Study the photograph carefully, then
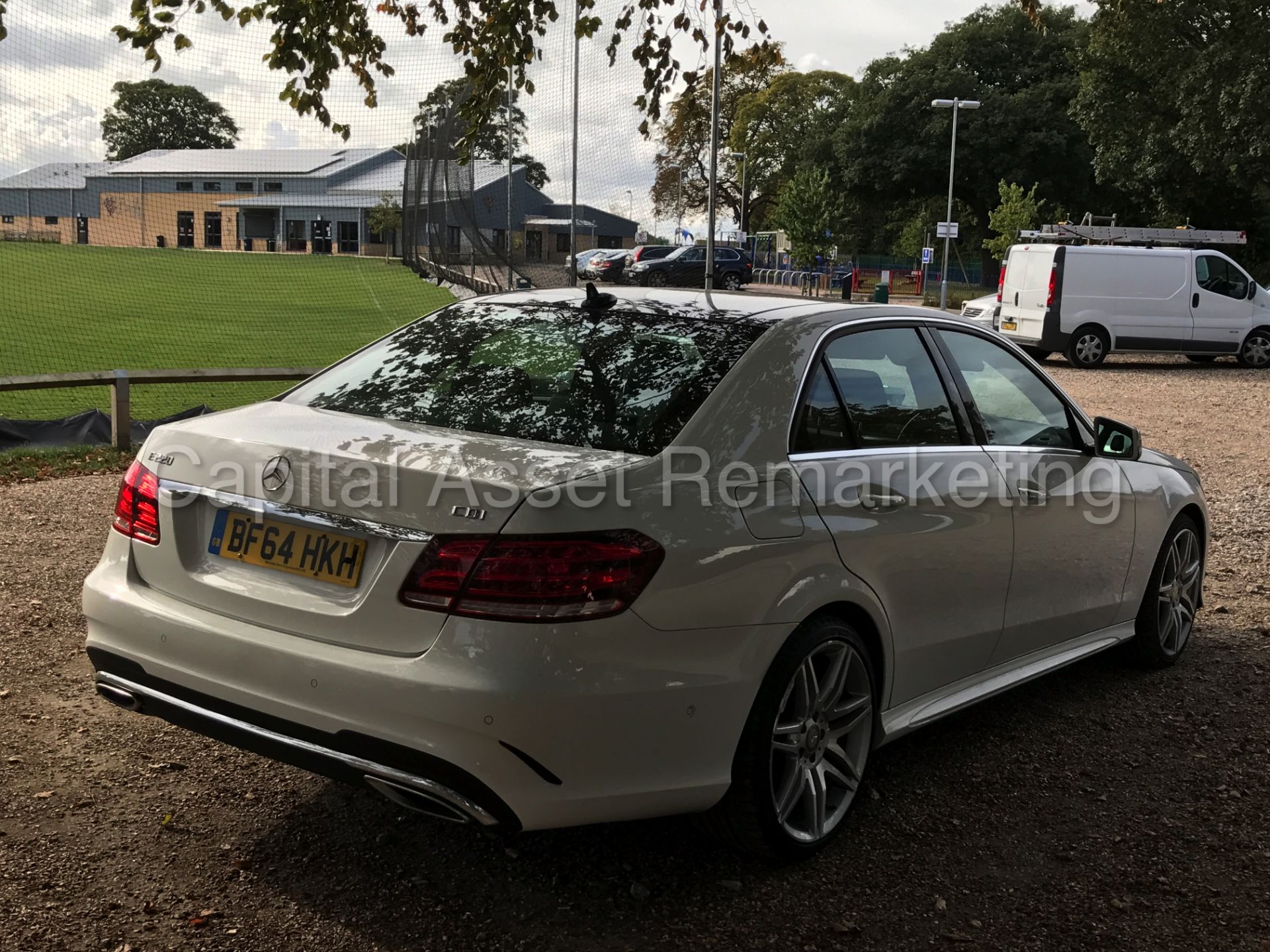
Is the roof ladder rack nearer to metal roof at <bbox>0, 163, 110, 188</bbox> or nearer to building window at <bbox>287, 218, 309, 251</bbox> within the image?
metal roof at <bbox>0, 163, 110, 188</bbox>

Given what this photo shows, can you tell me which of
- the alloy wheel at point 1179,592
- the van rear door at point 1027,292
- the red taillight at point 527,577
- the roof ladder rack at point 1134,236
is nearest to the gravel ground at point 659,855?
the alloy wheel at point 1179,592

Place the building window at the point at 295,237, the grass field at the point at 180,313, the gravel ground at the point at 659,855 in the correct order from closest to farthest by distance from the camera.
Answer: the gravel ground at the point at 659,855 < the grass field at the point at 180,313 < the building window at the point at 295,237

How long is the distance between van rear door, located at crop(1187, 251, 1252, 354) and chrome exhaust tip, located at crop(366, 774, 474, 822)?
2268cm

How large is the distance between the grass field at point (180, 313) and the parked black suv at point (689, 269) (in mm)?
8607

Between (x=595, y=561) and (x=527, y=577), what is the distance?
0.16m

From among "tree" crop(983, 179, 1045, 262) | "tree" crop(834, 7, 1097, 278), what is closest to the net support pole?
"tree" crop(983, 179, 1045, 262)

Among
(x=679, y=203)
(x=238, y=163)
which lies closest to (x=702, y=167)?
(x=679, y=203)

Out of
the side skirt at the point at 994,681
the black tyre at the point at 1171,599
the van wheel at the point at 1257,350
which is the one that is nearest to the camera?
the side skirt at the point at 994,681

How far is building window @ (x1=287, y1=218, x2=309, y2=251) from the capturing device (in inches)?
2282

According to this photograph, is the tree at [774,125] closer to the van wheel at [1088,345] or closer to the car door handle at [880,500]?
the van wheel at [1088,345]

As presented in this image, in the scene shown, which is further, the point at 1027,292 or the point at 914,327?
the point at 1027,292

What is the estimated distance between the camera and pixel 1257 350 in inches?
927

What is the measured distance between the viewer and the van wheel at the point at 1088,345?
22.5 metres

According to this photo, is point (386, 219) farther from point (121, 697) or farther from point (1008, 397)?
point (121, 697)
